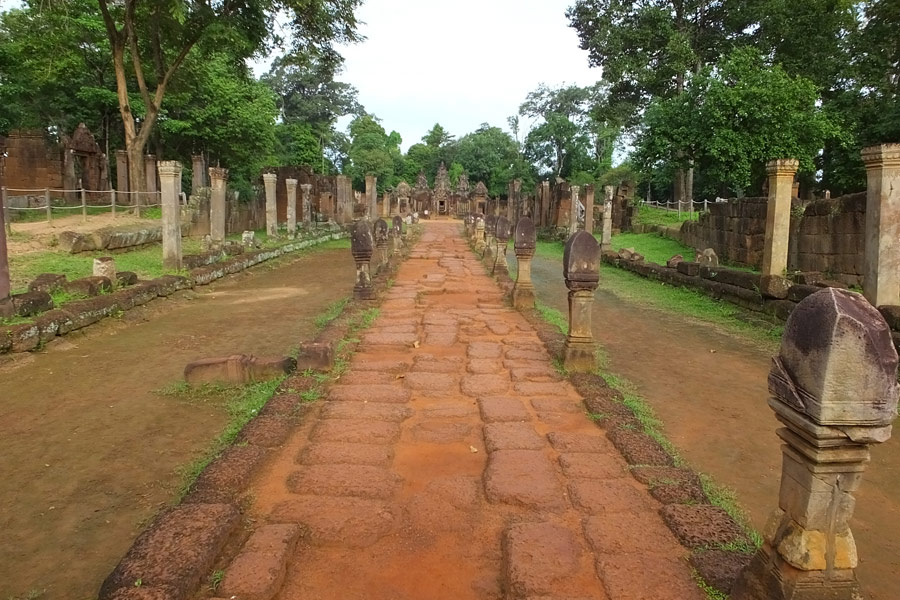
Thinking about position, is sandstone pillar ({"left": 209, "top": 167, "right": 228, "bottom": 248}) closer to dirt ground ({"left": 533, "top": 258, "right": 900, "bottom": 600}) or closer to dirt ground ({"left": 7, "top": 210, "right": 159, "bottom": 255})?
dirt ground ({"left": 7, "top": 210, "right": 159, "bottom": 255})

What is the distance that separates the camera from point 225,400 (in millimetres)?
4746

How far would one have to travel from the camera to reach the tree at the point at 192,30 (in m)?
16.1

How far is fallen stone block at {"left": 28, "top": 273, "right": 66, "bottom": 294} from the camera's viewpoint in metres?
7.74

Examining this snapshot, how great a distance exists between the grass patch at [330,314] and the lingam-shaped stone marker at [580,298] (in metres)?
3.21

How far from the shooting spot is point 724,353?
6875 mm

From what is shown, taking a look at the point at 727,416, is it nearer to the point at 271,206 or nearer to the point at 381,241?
the point at 381,241

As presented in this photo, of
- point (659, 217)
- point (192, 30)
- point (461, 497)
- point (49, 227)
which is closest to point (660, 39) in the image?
point (659, 217)

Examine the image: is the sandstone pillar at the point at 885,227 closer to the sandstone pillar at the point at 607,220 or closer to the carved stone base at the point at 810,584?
the carved stone base at the point at 810,584

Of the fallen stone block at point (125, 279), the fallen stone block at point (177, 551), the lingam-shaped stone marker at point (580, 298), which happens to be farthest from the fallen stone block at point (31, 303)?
the lingam-shaped stone marker at point (580, 298)

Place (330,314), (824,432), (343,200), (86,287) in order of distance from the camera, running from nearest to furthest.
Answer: (824,432)
(86,287)
(330,314)
(343,200)

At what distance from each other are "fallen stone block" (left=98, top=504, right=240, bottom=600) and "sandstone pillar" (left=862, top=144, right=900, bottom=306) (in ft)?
24.2

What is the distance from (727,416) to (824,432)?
2.99 metres

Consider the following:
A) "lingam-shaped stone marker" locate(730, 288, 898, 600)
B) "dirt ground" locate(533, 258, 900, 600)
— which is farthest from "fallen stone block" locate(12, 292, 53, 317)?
"lingam-shaped stone marker" locate(730, 288, 898, 600)

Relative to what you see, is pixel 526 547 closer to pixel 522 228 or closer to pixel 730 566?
pixel 730 566
